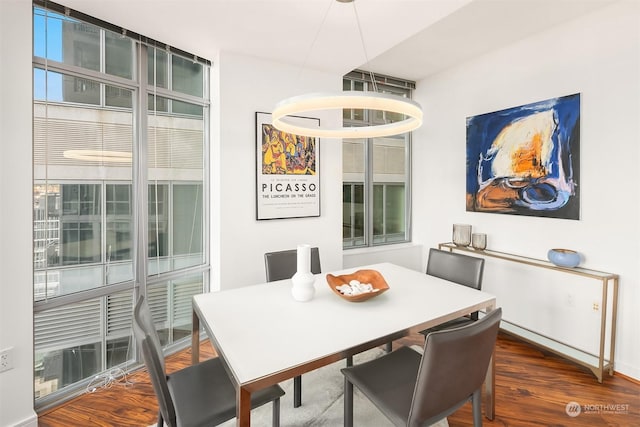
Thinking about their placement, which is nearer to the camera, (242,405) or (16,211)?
(242,405)

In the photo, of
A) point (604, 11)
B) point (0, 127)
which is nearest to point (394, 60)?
point (604, 11)

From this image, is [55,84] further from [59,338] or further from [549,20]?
[549,20]

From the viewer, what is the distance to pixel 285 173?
299 cm

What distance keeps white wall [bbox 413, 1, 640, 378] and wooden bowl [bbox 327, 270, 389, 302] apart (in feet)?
5.59

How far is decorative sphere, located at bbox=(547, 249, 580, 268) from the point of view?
8.36ft

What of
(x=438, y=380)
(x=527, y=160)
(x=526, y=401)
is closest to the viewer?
(x=438, y=380)

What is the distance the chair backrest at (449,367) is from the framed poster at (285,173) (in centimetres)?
199

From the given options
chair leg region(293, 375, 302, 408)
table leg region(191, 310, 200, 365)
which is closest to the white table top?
table leg region(191, 310, 200, 365)

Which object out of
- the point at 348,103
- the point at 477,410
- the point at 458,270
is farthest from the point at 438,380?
the point at 458,270

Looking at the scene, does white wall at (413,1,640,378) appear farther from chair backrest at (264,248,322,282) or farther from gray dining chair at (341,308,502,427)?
chair backrest at (264,248,322,282)

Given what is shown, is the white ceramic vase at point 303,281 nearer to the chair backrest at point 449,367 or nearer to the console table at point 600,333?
the chair backrest at point 449,367

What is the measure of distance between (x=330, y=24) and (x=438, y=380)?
7.19 feet

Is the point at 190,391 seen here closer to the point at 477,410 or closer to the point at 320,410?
the point at 320,410

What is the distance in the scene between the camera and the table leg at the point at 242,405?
112cm
